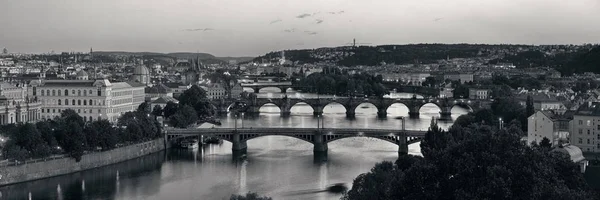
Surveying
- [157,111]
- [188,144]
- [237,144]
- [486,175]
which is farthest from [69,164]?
[486,175]

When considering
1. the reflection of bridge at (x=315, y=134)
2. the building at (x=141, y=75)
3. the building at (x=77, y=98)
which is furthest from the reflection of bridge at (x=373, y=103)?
the reflection of bridge at (x=315, y=134)

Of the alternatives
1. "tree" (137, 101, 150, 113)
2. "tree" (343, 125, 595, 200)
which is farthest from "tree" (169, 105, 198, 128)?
"tree" (343, 125, 595, 200)

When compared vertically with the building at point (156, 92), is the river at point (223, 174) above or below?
below

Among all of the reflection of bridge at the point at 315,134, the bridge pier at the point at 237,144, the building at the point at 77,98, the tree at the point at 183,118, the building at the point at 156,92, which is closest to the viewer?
the reflection of bridge at the point at 315,134

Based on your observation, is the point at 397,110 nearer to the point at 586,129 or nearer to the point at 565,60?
the point at 586,129

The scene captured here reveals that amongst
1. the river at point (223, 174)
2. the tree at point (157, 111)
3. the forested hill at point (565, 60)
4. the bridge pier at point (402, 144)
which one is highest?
the forested hill at point (565, 60)

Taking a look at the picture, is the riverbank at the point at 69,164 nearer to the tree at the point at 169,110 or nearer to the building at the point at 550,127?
the tree at the point at 169,110

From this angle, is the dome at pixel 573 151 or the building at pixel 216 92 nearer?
the dome at pixel 573 151
